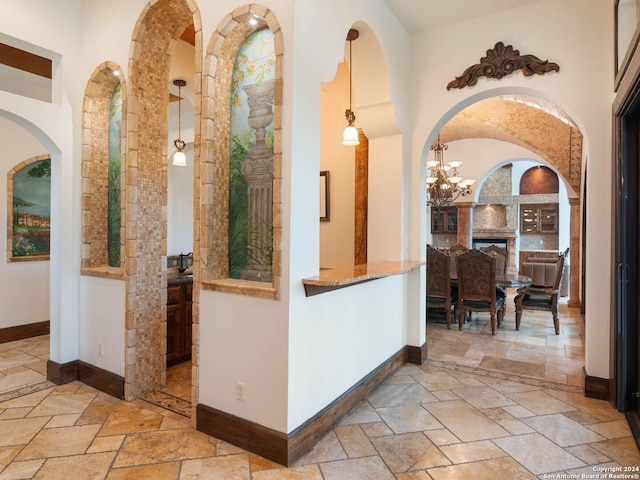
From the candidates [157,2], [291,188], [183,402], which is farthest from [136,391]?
[157,2]

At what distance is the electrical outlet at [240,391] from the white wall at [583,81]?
276 centimetres

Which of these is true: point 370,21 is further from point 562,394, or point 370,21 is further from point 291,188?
point 562,394

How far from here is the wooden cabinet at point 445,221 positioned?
13.5 metres

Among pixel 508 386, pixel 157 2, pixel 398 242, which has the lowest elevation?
pixel 508 386

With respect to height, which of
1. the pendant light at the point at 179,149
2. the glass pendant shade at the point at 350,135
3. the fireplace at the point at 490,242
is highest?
the pendant light at the point at 179,149

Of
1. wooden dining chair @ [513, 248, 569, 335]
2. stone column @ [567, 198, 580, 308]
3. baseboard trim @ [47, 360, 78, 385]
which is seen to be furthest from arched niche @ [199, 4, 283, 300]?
stone column @ [567, 198, 580, 308]

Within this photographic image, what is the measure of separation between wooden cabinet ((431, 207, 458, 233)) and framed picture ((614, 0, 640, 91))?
35.5ft

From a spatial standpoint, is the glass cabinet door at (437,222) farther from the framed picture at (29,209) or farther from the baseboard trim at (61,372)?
the baseboard trim at (61,372)

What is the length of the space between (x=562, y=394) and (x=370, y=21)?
3.50m

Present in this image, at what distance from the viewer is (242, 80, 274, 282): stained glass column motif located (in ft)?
7.80

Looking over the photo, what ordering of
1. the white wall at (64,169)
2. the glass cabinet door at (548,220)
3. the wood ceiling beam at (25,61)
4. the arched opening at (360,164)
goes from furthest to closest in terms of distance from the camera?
the glass cabinet door at (548,220) < the wood ceiling beam at (25,61) < the arched opening at (360,164) < the white wall at (64,169)

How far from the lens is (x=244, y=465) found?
2111mm

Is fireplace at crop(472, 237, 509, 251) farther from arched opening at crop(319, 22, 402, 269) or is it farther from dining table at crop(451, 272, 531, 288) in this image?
arched opening at crop(319, 22, 402, 269)

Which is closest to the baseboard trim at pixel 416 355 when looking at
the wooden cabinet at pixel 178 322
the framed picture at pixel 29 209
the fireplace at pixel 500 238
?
the wooden cabinet at pixel 178 322
